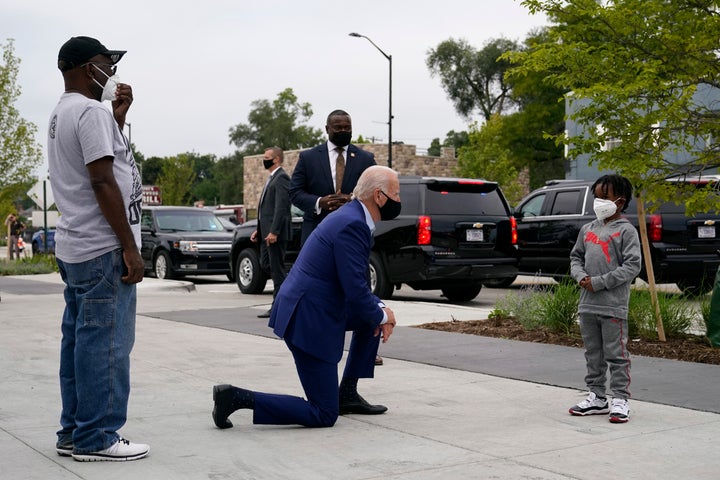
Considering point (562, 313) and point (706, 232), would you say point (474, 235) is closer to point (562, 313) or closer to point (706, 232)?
point (706, 232)

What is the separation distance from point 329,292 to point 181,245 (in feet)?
49.7

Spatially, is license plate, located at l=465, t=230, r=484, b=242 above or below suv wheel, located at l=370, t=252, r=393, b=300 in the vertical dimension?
above

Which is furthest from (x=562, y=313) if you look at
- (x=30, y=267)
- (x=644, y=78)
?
(x=30, y=267)

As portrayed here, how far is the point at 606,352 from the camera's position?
5.81 metres

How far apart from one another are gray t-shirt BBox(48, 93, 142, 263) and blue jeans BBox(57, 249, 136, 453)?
0.09 m

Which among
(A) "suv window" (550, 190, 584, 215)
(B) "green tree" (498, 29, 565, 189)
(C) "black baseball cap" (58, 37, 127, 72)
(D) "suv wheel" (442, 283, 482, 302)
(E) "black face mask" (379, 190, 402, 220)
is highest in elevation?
(B) "green tree" (498, 29, 565, 189)

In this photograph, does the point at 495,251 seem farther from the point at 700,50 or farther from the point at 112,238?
the point at 112,238

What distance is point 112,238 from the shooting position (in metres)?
4.61

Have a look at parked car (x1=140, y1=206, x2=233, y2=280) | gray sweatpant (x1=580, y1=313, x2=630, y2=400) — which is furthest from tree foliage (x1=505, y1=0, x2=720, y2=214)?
parked car (x1=140, y1=206, x2=233, y2=280)

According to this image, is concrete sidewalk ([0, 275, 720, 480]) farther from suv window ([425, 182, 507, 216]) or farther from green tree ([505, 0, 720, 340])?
suv window ([425, 182, 507, 216])

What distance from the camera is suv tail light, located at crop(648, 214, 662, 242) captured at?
13953 mm

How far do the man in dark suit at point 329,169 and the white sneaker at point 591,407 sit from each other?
2701 mm

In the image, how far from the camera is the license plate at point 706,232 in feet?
46.0

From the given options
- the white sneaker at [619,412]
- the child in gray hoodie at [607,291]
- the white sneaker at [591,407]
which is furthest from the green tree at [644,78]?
the white sneaker at [619,412]
